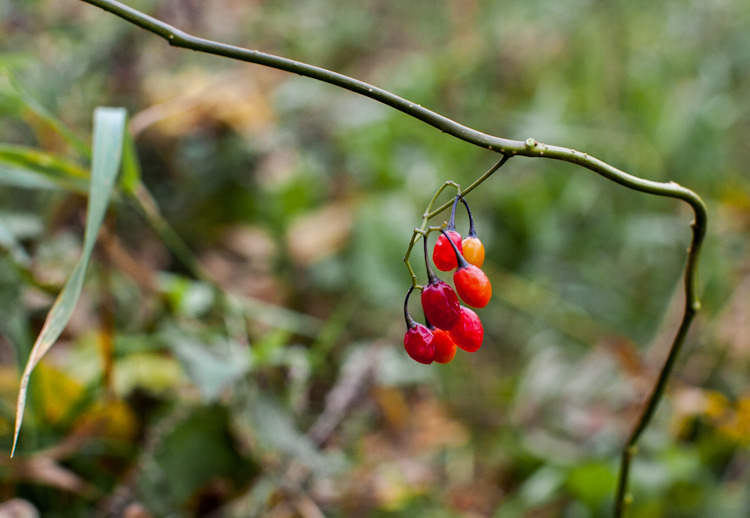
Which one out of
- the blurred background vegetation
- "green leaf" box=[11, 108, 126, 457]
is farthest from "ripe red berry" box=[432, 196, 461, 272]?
the blurred background vegetation

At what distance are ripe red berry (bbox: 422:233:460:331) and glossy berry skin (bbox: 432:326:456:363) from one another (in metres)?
0.04

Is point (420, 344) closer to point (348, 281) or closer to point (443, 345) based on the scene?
point (443, 345)

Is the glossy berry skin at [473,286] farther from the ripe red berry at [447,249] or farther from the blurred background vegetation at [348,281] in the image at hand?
the blurred background vegetation at [348,281]

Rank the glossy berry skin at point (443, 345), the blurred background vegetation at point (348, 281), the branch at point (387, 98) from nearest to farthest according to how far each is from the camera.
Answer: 1. the branch at point (387, 98)
2. the glossy berry skin at point (443, 345)
3. the blurred background vegetation at point (348, 281)

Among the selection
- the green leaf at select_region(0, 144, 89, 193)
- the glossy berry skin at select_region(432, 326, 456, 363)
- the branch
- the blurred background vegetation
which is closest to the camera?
the branch

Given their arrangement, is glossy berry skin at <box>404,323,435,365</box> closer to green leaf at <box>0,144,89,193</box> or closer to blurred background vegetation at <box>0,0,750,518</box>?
blurred background vegetation at <box>0,0,750,518</box>

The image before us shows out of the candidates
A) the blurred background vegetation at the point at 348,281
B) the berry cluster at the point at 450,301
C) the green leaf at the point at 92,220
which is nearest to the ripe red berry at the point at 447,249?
the berry cluster at the point at 450,301

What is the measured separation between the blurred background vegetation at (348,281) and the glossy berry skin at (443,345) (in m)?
0.51

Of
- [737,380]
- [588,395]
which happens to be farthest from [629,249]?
[588,395]

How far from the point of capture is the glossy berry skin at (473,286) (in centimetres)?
57

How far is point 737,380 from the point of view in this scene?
170 centimetres

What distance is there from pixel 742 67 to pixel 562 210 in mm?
1406

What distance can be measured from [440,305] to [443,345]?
7 centimetres

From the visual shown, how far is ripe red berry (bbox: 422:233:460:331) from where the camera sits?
1.89ft
